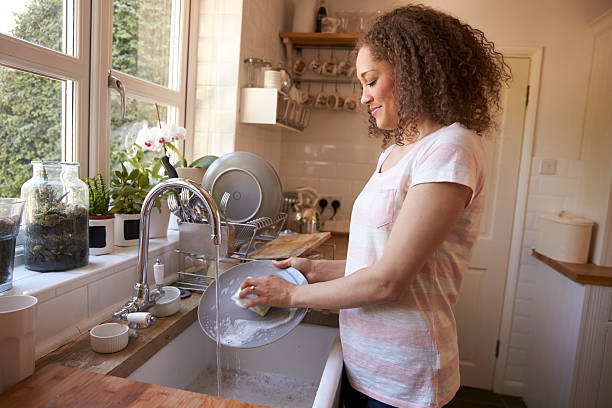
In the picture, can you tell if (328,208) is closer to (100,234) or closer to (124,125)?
(124,125)

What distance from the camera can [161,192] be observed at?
39.6 inches

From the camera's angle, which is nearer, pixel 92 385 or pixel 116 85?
pixel 92 385

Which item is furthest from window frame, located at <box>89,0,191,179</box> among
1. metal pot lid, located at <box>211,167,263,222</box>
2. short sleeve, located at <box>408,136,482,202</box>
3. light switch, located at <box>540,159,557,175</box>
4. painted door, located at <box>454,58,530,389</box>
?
light switch, located at <box>540,159,557,175</box>

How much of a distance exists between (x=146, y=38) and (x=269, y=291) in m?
1.22

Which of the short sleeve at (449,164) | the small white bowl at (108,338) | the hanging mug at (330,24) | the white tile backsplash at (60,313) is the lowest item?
the small white bowl at (108,338)

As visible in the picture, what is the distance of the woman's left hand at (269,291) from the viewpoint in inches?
34.8

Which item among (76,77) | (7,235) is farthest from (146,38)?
(7,235)

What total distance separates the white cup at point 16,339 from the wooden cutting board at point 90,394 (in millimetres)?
19

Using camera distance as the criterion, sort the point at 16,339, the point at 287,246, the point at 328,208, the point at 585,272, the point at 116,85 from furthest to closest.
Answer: the point at 328,208 → the point at 585,272 → the point at 287,246 → the point at 116,85 → the point at 16,339

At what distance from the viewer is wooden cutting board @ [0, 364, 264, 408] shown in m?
0.71

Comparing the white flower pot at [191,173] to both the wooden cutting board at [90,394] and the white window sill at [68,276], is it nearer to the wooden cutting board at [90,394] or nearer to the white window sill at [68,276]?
the white window sill at [68,276]

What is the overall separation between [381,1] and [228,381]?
2.29 meters

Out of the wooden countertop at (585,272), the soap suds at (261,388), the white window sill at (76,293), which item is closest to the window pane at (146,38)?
the white window sill at (76,293)

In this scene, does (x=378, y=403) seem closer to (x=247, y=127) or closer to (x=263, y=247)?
(x=263, y=247)
